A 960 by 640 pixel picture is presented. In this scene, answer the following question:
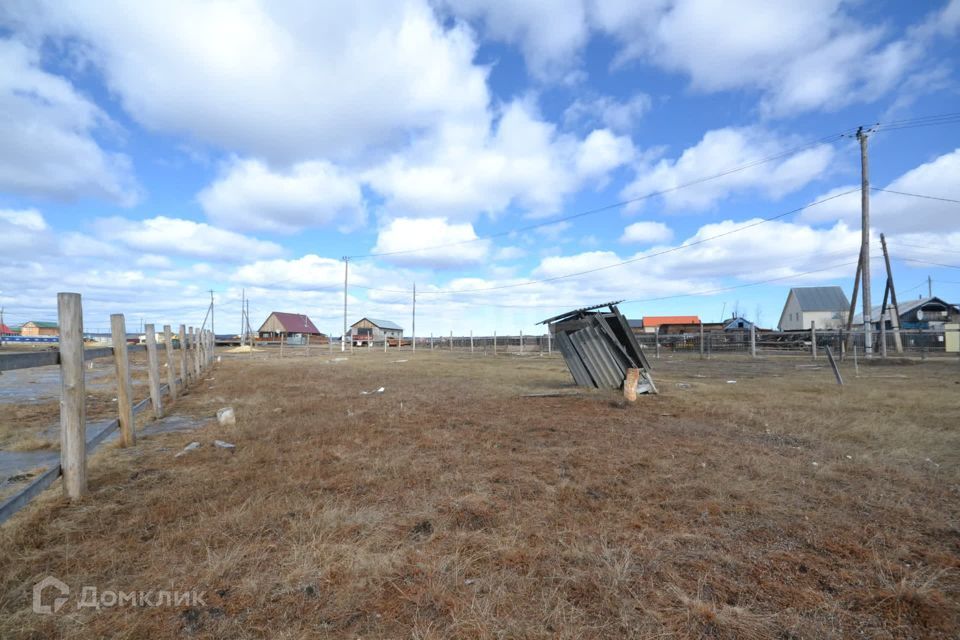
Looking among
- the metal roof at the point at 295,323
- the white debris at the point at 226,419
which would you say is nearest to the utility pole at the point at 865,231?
the white debris at the point at 226,419

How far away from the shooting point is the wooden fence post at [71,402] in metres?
3.73

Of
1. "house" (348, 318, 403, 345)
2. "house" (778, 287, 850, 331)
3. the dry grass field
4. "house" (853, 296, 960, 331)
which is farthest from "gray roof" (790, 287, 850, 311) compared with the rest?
the dry grass field

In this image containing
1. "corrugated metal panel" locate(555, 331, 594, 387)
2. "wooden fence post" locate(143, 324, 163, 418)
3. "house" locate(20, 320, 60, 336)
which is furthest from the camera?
"house" locate(20, 320, 60, 336)

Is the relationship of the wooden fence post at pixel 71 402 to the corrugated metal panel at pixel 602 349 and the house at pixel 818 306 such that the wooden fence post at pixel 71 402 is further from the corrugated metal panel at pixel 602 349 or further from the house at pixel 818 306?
the house at pixel 818 306

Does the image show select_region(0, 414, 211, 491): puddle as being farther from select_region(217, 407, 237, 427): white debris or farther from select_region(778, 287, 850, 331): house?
select_region(778, 287, 850, 331): house

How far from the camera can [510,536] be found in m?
3.13

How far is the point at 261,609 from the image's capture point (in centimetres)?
230

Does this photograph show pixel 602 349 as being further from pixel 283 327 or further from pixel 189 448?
pixel 283 327

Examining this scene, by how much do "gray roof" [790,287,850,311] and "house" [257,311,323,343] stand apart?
73726 mm

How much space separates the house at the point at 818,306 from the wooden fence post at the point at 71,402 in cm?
7406

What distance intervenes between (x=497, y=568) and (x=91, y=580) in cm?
222

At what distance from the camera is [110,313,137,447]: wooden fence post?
5520 mm

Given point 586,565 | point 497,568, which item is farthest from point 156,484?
point 586,565

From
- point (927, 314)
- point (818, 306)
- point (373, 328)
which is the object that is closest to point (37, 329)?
point (373, 328)
